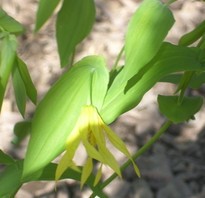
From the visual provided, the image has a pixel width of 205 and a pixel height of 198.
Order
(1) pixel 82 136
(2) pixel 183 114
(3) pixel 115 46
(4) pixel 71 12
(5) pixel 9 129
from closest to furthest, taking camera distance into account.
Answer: (1) pixel 82 136
(4) pixel 71 12
(2) pixel 183 114
(5) pixel 9 129
(3) pixel 115 46

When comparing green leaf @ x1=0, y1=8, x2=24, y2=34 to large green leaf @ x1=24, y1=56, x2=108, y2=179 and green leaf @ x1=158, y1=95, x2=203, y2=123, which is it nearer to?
large green leaf @ x1=24, y1=56, x2=108, y2=179

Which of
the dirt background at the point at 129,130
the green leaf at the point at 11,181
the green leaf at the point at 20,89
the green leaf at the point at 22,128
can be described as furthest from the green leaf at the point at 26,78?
the dirt background at the point at 129,130

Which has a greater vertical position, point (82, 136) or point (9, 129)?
point (82, 136)

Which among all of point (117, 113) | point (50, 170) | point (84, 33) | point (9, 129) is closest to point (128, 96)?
point (117, 113)

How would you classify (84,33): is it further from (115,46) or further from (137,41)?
(115,46)

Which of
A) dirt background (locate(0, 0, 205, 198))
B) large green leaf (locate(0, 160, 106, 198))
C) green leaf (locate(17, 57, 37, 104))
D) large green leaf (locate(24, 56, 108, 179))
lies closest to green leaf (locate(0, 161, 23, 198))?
large green leaf (locate(0, 160, 106, 198))
